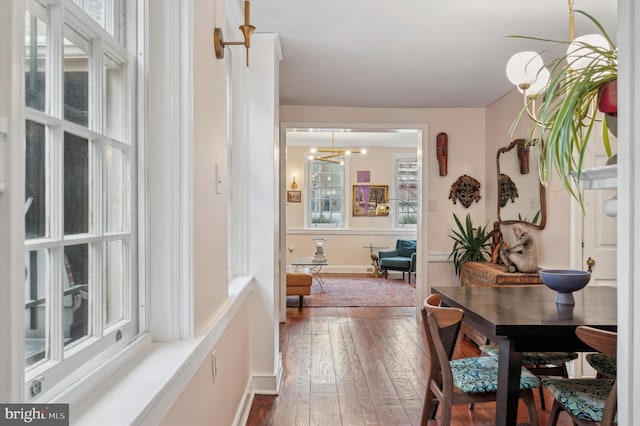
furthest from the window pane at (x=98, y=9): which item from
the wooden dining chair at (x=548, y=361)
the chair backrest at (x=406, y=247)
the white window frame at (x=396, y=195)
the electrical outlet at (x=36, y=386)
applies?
the white window frame at (x=396, y=195)

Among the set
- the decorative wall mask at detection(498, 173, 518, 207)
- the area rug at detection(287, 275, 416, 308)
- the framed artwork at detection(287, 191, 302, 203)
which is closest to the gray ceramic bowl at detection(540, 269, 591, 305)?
the decorative wall mask at detection(498, 173, 518, 207)

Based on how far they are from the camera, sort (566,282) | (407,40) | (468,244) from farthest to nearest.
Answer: (468,244), (407,40), (566,282)

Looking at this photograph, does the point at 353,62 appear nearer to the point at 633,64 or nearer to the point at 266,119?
the point at 266,119

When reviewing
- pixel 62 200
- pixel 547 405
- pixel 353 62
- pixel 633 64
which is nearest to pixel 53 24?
pixel 62 200

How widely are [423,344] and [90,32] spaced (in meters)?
3.93

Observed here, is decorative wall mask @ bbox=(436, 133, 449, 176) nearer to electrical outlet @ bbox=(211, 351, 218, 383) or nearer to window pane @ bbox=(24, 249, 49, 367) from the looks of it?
electrical outlet @ bbox=(211, 351, 218, 383)

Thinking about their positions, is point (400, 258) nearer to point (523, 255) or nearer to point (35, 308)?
point (523, 255)

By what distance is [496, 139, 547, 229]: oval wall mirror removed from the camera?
409cm

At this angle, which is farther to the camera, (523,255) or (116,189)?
(523,255)

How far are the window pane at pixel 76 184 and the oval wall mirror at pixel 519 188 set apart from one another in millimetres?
3796

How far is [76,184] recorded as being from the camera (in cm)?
100

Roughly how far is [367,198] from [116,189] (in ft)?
26.0

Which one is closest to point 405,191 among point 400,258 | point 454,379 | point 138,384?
point 400,258

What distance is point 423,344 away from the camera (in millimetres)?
4242
